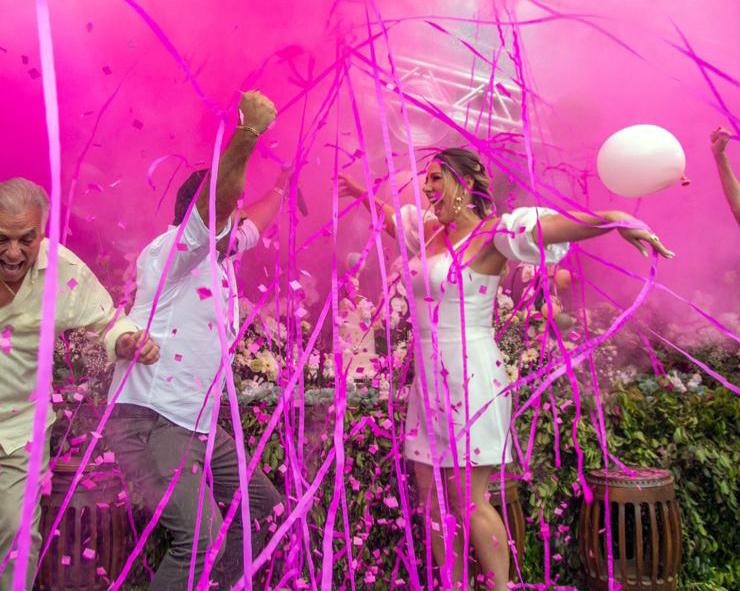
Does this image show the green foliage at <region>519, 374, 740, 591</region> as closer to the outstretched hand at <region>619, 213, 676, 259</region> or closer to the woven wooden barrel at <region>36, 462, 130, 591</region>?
the outstretched hand at <region>619, 213, 676, 259</region>

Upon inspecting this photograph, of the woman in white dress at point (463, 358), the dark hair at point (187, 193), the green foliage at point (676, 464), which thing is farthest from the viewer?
the green foliage at point (676, 464)

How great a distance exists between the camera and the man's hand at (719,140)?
207cm

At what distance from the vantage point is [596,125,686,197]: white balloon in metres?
1.90

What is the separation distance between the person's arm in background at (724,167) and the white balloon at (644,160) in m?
0.24

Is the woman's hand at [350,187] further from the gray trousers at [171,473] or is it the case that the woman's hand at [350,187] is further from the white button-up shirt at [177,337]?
the gray trousers at [171,473]

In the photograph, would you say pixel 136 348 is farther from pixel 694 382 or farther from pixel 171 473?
pixel 694 382

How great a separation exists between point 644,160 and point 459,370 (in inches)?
30.0

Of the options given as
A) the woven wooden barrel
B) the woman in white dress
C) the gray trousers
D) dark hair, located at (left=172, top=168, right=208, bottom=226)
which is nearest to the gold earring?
the woman in white dress

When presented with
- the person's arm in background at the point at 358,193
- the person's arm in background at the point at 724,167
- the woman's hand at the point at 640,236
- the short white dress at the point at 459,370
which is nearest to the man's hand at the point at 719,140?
the person's arm in background at the point at 724,167

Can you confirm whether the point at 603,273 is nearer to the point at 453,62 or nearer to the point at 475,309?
the point at 453,62

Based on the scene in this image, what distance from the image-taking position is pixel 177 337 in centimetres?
198

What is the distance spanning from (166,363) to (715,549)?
2263 millimetres

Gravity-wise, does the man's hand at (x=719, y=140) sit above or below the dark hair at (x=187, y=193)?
above

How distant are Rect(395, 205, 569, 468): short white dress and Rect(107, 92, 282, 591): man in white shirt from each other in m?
0.56
